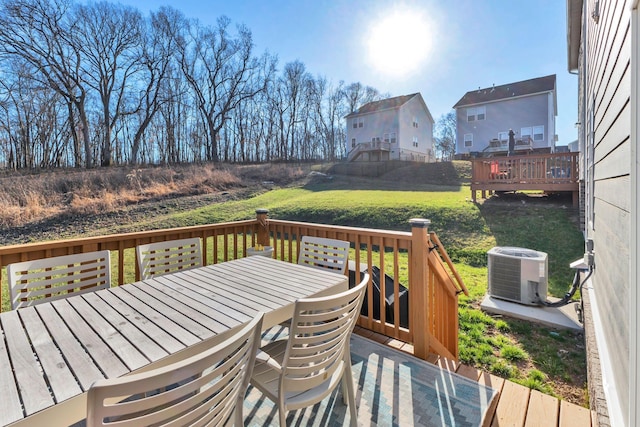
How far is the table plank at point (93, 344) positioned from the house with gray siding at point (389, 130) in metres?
24.4

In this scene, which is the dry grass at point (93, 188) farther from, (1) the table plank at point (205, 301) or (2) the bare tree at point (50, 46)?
(1) the table plank at point (205, 301)

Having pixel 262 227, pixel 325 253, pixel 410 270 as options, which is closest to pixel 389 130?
pixel 262 227

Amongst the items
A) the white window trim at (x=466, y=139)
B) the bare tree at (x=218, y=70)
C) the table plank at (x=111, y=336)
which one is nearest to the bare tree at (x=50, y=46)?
the bare tree at (x=218, y=70)

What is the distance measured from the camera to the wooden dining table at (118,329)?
106 centimetres

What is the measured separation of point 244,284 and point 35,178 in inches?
569

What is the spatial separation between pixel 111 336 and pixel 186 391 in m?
0.80

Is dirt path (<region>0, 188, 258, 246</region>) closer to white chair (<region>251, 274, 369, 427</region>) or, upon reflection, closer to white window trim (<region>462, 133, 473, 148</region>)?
white chair (<region>251, 274, 369, 427</region>)

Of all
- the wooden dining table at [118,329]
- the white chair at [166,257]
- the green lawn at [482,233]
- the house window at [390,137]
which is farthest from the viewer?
the house window at [390,137]

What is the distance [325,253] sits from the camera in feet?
10.2

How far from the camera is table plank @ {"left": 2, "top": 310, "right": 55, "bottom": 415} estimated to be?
1.01 m

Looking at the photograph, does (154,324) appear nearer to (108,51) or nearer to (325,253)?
(325,253)

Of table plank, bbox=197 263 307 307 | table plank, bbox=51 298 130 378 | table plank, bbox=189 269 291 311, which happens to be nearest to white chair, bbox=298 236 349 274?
table plank, bbox=197 263 307 307

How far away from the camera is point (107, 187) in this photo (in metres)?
12.3

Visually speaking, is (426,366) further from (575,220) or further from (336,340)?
(575,220)
